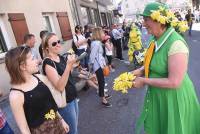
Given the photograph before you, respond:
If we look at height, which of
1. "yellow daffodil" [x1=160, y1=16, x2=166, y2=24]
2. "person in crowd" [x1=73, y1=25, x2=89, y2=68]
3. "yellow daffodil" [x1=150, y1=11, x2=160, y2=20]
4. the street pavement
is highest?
"yellow daffodil" [x1=150, y1=11, x2=160, y2=20]

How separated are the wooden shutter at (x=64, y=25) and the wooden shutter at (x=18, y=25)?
12.7 feet

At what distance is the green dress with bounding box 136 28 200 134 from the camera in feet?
9.23

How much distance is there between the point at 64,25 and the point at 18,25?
4895 millimetres

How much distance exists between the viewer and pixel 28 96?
2.89 meters

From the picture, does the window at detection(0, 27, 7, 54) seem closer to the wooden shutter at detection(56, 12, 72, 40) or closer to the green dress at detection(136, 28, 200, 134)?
the wooden shutter at detection(56, 12, 72, 40)

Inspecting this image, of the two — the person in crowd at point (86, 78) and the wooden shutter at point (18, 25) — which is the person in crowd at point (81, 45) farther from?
the person in crowd at point (86, 78)

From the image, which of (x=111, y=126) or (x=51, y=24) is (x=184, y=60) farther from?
Answer: (x=51, y=24)

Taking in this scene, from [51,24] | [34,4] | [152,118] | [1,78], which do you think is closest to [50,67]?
[152,118]

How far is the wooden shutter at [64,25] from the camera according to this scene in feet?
45.7

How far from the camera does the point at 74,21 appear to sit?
54.9 ft

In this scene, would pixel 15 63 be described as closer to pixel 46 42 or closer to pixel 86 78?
pixel 46 42

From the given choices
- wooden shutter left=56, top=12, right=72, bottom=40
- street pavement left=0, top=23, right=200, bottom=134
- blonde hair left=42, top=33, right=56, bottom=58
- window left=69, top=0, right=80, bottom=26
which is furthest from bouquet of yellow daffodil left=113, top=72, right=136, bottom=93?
window left=69, top=0, right=80, bottom=26

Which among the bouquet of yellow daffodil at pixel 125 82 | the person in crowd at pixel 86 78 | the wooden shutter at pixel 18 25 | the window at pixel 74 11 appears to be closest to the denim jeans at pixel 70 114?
the bouquet of yellow daffodil at pixel 125 82

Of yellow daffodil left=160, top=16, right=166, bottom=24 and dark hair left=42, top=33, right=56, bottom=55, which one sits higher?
yellow daffodil left=160, top=16, right=166, bottom=24
